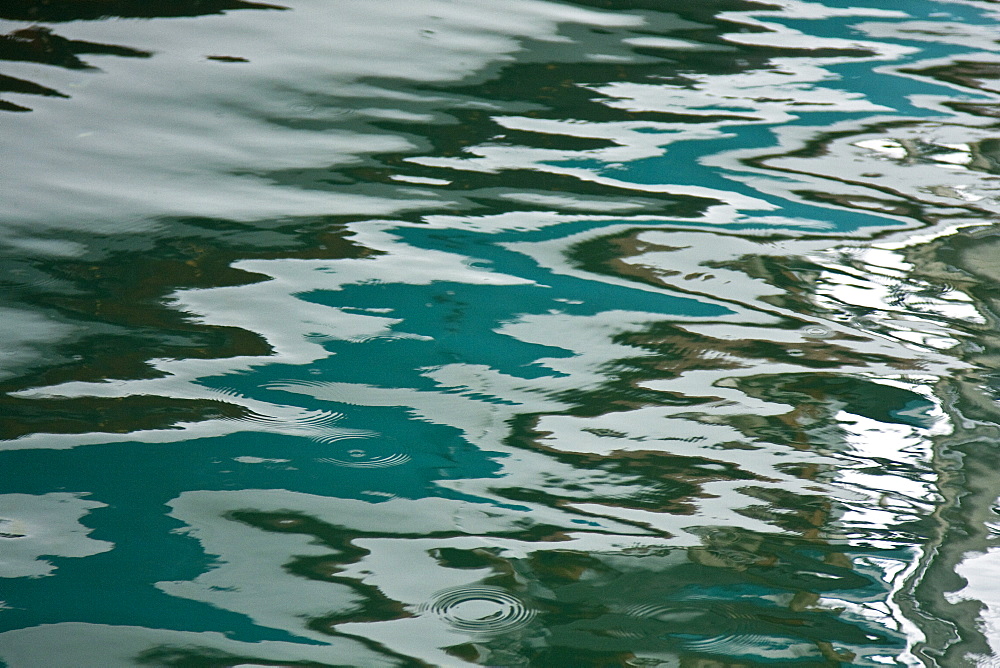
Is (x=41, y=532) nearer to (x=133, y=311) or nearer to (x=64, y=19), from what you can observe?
(x=133, y=311)

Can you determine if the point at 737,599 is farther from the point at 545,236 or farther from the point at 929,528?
the point at 545,236

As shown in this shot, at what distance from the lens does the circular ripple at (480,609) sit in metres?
1.08

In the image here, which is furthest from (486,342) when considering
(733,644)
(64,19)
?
(64,19)

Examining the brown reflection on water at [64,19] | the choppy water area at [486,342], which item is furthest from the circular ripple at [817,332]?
the brown reflection on water at [64,19]

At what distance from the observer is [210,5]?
259 cm

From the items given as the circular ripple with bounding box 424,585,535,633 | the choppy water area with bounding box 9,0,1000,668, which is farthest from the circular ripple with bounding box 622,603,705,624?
the circular ripple with bounding box 424,585,535,633

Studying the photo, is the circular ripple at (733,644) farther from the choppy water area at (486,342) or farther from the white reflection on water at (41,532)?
the white reflection on water at (41,532)

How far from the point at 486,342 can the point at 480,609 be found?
0.58 metres

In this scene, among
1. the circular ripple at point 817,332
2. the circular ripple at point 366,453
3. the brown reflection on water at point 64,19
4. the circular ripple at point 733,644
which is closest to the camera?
the circular ripple at point 733,644

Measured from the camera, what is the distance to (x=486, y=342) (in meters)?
1.59

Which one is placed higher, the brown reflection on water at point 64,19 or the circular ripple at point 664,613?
the brown reflection on water at point 64,19

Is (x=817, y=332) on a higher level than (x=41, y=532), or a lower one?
higher

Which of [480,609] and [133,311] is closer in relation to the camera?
[480,609]

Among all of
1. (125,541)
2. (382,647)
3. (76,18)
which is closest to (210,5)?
(76,18)
